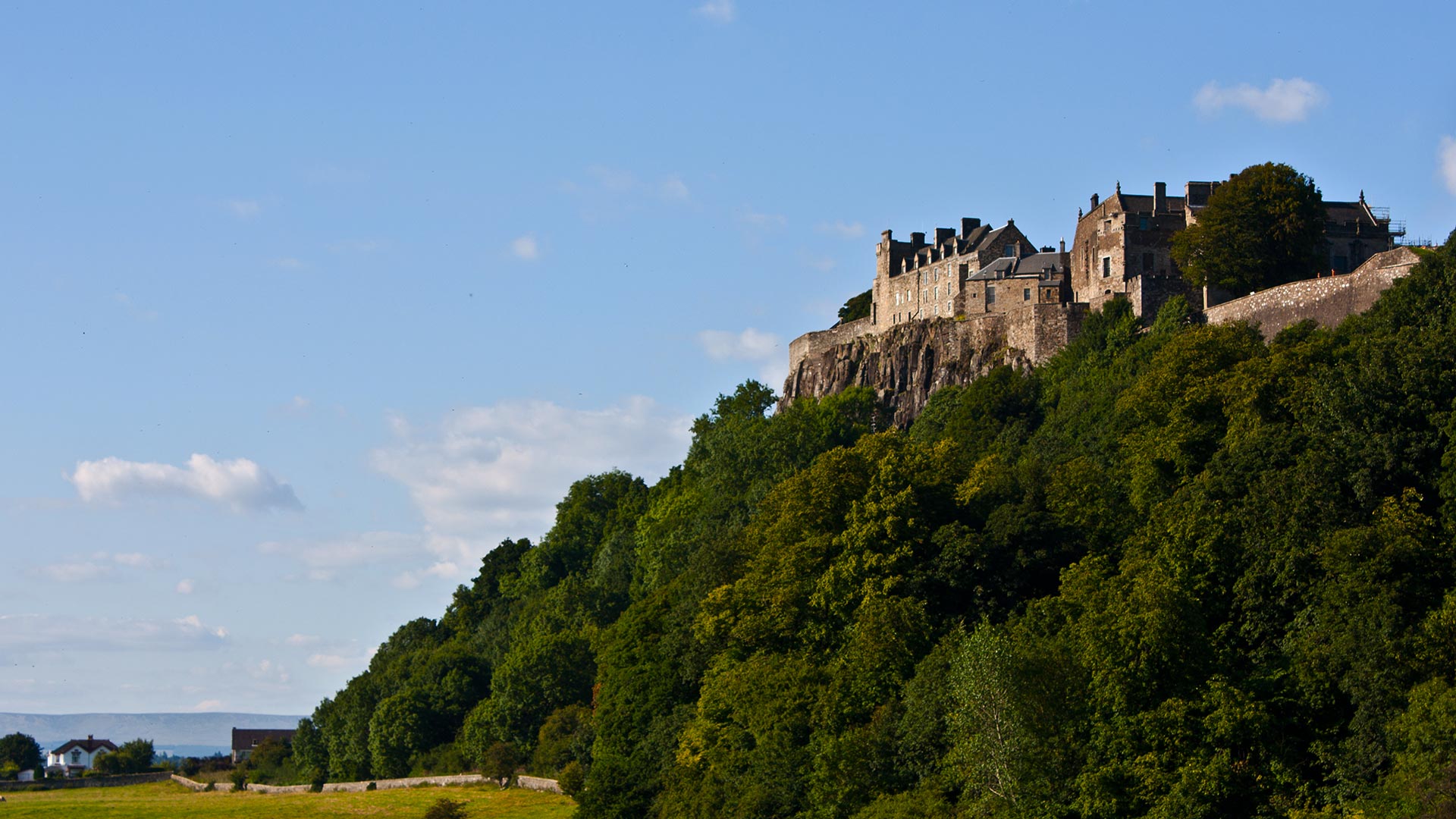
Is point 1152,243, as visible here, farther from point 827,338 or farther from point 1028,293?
point 827,338

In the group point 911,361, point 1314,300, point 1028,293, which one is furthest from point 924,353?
point 1314,300

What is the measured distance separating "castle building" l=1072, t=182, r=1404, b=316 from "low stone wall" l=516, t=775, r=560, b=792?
33.6 m

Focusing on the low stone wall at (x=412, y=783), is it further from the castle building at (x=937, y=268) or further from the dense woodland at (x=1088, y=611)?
the castle building at (x=937, y=268)

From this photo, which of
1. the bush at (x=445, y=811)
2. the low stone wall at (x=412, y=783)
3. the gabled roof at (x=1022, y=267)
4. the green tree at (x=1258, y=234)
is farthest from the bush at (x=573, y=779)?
the gabled roof at (x=1022, y=267)

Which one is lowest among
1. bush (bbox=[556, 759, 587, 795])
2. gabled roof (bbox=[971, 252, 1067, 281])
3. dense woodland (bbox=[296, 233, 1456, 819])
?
bush (bbox=[556, 759, 587, 795])

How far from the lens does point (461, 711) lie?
93.8 m

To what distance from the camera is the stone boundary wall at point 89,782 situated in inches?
4395

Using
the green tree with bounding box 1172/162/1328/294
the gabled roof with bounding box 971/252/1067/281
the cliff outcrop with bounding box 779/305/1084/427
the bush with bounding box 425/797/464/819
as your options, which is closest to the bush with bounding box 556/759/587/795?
the bush with bounding box 425/797/464/819

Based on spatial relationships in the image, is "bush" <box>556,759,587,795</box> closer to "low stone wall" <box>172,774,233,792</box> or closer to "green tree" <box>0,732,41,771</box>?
"low stone wall" <box>172,774,233,792</box>

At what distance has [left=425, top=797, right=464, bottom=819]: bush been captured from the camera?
67.9 meters

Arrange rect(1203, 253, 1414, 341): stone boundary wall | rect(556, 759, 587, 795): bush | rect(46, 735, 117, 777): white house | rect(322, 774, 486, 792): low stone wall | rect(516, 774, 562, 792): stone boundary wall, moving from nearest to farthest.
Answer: rect(1203, 253, 1414, 341): stone boundary wall < rect(556, 759, 587, 795): bush < rect(516, 774, 562, 792): stone boundary wall < rect(322, 774, 486, 792): low stone wall < rect(46, 735, 117, 777): white house

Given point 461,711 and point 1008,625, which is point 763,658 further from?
point 461,711

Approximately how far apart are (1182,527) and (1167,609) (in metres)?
5.84

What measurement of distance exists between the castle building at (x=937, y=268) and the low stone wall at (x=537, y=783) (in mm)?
34567
